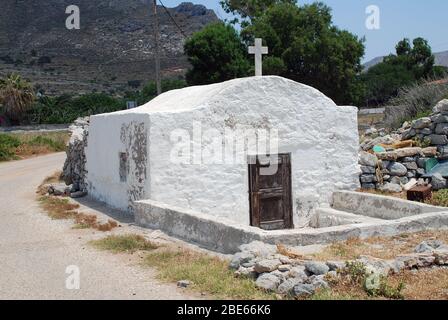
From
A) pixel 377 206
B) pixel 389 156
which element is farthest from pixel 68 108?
pixel 377 206

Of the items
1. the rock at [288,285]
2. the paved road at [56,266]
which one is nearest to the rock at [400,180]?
the paved road at [56,266]

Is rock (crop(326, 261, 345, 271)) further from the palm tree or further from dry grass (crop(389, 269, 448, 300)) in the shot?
the palm tree

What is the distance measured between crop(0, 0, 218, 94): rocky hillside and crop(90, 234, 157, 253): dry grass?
170ft

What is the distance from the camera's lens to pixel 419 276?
6.69 metres

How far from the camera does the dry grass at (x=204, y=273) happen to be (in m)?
6.33

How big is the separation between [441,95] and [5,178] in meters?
15.2

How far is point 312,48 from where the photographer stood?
30734 millimetres

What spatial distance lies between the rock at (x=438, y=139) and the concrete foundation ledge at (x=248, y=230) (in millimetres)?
4891

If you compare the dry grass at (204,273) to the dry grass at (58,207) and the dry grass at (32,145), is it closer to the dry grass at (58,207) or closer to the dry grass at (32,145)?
the dry grass at (58,207)

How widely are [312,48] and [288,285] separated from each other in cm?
2581

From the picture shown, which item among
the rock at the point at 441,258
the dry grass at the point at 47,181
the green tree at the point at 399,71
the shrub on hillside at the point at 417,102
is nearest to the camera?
the rock at the point at 441,258

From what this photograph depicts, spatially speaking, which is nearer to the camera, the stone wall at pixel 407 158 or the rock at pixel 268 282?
the rock at pixel 268 282

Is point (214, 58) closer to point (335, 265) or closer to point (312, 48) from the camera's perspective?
point (312, 48)
